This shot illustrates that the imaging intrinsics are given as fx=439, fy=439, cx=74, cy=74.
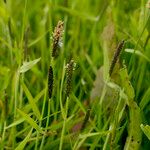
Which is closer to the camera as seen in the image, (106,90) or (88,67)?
(106,90)

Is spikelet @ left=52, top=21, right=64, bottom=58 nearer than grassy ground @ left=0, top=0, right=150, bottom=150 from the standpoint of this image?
Yes

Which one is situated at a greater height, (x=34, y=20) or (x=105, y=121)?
(x=34, y=20)

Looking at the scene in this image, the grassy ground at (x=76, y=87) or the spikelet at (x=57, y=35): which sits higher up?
the spikelet at (x=57, y=35)

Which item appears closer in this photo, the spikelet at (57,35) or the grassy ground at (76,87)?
the spikelet at (57,35)

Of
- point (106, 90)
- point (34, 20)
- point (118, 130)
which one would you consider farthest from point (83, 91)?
point (34, 20)

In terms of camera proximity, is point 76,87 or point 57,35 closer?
point 57,35

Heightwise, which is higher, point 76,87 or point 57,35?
point 57,35

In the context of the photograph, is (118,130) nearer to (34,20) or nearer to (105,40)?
(105,40)

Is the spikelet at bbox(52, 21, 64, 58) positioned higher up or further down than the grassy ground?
higher up
